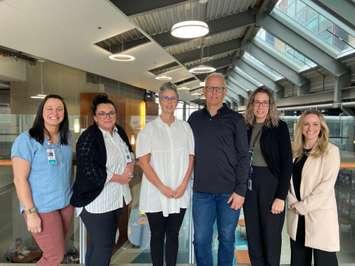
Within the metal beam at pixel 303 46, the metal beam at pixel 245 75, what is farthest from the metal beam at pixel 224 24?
the metal beam at pixel 245 75

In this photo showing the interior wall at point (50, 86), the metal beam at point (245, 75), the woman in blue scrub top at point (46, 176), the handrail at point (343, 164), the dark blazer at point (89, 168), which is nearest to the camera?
the woman in blue scrub top at point (46, 176)

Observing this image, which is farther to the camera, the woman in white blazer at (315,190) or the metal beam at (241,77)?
the metal beam at (241,77)

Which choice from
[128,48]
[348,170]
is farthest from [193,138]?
[128,48]

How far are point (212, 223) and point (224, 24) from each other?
7225mm

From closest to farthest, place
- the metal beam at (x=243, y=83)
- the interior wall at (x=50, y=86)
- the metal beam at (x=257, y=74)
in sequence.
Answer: the interior wall at (x=50, y=86)
the metal beam at (x=257, y=74)
the metal beam at (x=243, y=83)

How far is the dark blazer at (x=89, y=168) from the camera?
2033 mm

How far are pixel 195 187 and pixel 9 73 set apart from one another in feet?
28.0

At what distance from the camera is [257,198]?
2271 mm

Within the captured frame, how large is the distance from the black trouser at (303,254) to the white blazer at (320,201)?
1.7 inches

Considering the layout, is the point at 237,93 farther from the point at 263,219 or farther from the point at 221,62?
the point at 263,219

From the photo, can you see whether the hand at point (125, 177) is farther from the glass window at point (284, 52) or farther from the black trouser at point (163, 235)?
the glass window at point (284, 52)

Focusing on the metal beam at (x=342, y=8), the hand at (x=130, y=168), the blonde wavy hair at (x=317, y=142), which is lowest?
the hand at (x=130, y=168)

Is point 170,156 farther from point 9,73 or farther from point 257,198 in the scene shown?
point 9,73

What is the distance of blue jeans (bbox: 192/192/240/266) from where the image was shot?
2312 millimetres
